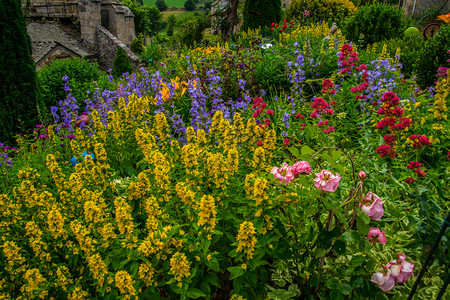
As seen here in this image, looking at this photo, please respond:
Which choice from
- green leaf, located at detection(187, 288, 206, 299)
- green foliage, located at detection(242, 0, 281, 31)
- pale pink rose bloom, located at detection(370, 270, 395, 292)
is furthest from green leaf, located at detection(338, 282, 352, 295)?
green foliage, located at detection(242, 0, 281, 31)

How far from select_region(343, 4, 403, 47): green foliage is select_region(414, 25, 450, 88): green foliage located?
3.53 meters

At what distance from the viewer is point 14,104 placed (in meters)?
5.43

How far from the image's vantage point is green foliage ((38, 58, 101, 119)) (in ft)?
24.4

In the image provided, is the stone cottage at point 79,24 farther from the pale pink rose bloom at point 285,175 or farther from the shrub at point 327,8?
the pale pink rose bloom at point 285,175

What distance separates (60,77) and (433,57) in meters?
8.23

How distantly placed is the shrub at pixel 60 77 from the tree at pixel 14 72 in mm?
1471

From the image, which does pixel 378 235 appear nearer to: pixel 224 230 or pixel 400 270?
pixel 400 270

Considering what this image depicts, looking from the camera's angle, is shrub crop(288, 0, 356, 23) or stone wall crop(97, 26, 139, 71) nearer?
stone wall crop(97, 26, 139, 71)

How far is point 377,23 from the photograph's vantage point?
8859 millimetres

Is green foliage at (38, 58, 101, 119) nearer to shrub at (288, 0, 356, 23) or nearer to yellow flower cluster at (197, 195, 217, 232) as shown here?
yellow flower cluster at (197, 195, 217, 232)

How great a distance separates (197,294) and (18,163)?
2.68 metres

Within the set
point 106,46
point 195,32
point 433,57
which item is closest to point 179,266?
point 433,57

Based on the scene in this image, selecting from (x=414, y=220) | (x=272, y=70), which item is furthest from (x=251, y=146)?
(x=272, y=70)

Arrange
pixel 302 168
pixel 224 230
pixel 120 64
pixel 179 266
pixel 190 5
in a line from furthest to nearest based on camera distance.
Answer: pixel 190 5 < pixel 120 64 < pixel 224 230 < pixel 302 168 < pixel 179 266
